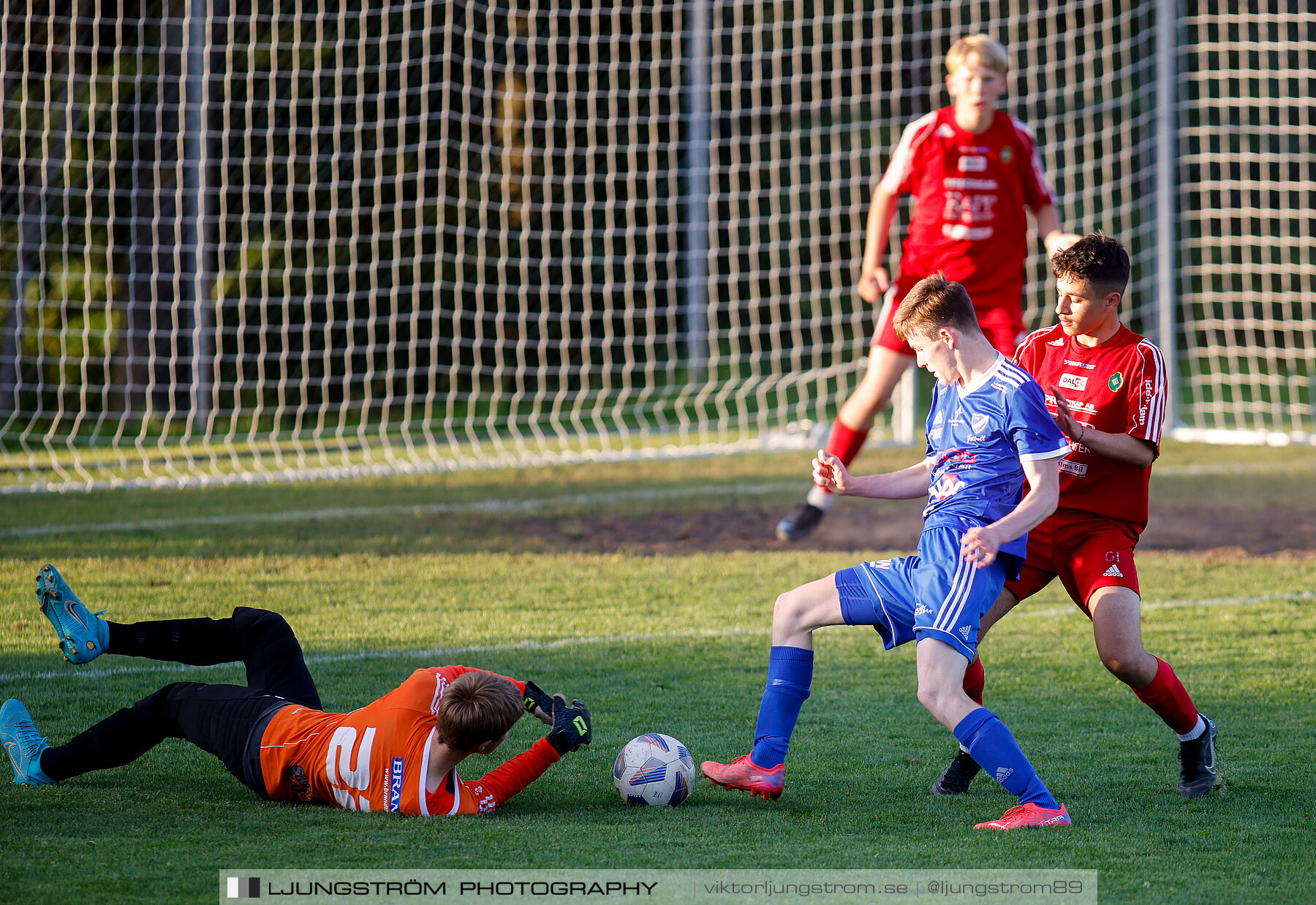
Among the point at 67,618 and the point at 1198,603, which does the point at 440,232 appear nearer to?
the point at 1198,603

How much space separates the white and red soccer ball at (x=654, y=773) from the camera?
3.52 metres

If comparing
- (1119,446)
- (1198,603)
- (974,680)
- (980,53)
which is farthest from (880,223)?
(974,680)

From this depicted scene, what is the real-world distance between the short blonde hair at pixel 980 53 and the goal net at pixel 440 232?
15.1ft

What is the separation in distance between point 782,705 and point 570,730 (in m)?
0.55

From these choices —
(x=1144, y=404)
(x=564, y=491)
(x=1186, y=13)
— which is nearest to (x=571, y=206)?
(x=564, y=491)

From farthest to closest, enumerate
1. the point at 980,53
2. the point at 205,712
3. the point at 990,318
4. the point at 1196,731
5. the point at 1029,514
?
the point at 990,318
the point at 980,53
the point at 1196,731
the point at 205,712
the point at 1029,514

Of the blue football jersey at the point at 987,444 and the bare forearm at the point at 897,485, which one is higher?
the blue football jersey at the point at 987,444

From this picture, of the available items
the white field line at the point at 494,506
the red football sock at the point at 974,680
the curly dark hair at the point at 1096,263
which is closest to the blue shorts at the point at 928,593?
the red football sock at the point at 974,680

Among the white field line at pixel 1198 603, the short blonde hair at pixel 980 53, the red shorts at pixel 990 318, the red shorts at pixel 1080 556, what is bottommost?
the white field line at pixel 1198 603

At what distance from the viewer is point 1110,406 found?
3689 millimetres

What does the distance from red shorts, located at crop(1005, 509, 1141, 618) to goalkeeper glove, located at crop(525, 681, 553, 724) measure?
1.28 meters

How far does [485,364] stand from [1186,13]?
12.4 metres

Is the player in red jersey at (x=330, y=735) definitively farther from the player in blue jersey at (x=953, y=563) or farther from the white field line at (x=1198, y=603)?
the white field line at (x=1198, y=603)

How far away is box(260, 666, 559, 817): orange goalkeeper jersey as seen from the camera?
335 centimetres
